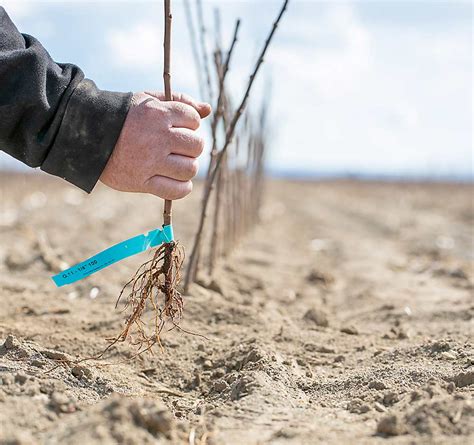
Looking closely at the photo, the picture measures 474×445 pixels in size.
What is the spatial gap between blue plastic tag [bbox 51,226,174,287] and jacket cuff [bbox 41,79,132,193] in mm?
313

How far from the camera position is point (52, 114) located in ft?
6.80

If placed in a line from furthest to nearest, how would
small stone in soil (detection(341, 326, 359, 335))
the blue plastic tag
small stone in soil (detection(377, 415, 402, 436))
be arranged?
1. small stone in soil (detection(341, 326, 359, 335))
2. the blue plastic tag
3. small stone in soil (detection(377, 415, 402, 436))

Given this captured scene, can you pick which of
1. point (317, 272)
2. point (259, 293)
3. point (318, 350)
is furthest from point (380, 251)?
point (318, 350)

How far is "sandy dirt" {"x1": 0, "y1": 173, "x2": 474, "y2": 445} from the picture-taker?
181 centimetres

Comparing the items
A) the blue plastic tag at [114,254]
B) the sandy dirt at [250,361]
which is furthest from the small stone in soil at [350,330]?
the blue plastic tag at [114,254]

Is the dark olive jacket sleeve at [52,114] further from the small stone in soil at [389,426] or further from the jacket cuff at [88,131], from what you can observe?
the small stone in soil at [389,426]

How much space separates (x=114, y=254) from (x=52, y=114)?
0.53m

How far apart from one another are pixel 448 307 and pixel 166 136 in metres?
2.67

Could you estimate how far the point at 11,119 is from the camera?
204cm

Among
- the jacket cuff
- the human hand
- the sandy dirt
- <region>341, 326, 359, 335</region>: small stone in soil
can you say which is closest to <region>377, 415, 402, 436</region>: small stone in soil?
the sandy dirt

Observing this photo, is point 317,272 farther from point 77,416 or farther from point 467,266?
point 77,416

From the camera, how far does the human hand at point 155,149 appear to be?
6.84 ft

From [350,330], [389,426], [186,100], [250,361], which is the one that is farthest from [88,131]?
[350,330]

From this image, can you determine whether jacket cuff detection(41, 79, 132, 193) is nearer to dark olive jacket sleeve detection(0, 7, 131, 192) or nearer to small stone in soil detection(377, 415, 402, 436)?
dark olive jacket sleeve detection(0, 7, 131, 192)
